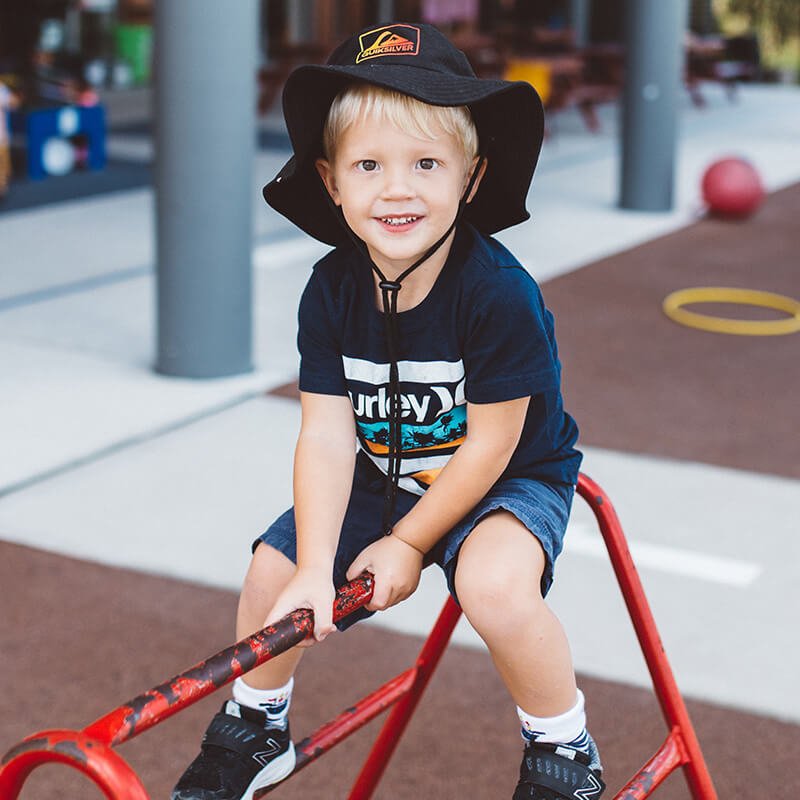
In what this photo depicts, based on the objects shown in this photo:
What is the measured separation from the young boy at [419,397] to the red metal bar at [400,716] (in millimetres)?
310

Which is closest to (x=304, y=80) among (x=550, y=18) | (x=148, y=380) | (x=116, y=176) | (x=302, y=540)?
(x=302, y=540)

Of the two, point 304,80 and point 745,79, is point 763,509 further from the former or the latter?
point 745,79

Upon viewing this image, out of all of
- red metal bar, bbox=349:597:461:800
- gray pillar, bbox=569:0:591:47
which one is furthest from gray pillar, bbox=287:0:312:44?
red metal bar, bbox=349:597:461:800

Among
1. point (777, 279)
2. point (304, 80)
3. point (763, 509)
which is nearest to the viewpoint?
point (304, 80)

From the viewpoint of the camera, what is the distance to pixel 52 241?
27.9 ft

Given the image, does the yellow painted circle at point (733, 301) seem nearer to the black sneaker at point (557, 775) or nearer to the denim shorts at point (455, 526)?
the denim shorts at point (455, 526)

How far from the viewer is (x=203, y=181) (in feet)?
18.6

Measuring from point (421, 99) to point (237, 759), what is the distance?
1047 mm

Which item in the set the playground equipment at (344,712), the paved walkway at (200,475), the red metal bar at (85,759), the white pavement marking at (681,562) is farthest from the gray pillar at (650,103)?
the red metal bar at (85,759)

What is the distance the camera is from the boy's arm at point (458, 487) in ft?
7.15

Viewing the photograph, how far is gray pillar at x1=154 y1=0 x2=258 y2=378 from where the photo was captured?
18.4 ft

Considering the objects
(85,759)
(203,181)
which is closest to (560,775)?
(85,759)

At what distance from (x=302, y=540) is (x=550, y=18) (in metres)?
22.2

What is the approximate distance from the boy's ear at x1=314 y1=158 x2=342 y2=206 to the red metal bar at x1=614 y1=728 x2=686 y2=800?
1021 millimetres
